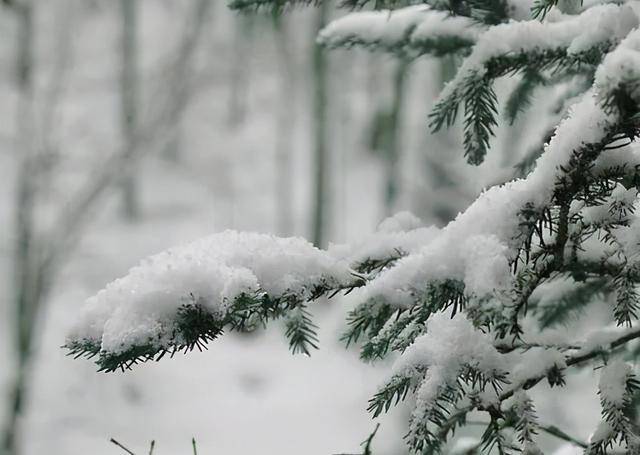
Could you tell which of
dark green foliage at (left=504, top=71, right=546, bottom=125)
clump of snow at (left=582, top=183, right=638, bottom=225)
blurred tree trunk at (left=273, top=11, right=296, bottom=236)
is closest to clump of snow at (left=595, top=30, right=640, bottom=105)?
clump of snow at (left=582, top=183, right=638, bottom=225)

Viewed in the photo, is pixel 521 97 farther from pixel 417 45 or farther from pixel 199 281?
pixel 199 281

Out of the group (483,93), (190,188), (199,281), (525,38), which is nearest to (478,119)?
(483,93)

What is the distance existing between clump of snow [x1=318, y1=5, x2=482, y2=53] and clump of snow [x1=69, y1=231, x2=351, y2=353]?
2.71 feet

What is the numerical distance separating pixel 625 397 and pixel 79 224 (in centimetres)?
654

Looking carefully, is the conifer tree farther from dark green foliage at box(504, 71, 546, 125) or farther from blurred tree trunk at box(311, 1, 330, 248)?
blurred tree trunk at box(311, 1, 330, 248)

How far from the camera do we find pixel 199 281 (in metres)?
0.92

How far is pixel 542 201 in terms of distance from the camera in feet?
2.97

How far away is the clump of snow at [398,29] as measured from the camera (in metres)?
1.63

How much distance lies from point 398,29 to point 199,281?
1.04m

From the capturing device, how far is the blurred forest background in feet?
22.9

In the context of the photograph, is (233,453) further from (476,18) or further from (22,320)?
(476,18)

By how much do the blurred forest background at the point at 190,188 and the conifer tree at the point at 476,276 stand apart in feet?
1.04

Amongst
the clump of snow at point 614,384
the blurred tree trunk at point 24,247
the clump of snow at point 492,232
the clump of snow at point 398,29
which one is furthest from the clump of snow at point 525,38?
the blurred tree trunk at point 24,247

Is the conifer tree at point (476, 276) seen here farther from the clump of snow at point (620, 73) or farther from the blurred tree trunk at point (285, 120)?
the blurred tree trunk at point (285, 120)
